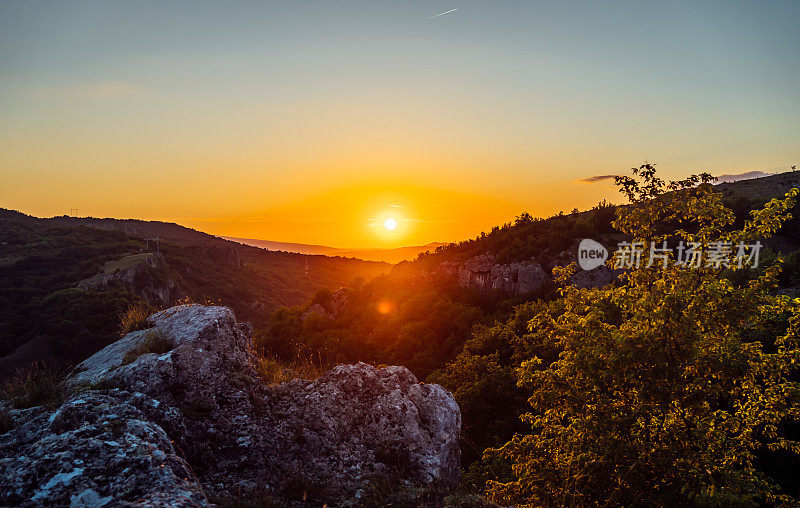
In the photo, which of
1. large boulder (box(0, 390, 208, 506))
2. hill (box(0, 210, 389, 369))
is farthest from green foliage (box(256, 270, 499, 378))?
large boulder (box(0, 390, 208, 506))

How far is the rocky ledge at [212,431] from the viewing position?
3.46m

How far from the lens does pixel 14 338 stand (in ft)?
240

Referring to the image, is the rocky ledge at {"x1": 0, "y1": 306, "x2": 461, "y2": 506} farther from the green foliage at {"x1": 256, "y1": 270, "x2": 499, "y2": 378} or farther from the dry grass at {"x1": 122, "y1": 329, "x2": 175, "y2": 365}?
the green foliage at {"x1": 256, "y1": 270, "x2": 499, "y2": 378}

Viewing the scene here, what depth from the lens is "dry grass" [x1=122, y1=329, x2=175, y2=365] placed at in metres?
6.93

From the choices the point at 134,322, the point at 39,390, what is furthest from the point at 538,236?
the point at 39,390

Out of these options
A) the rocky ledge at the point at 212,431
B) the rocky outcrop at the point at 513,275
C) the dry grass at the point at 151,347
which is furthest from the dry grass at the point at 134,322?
the rocky outcrop at the point at 513,275

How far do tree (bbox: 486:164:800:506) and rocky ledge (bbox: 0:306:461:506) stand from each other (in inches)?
108

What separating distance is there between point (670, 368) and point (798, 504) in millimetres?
3261

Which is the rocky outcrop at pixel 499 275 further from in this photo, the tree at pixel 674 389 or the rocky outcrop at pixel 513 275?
the tree at pixel 674 389

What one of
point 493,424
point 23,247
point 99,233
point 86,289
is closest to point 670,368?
point 493,424

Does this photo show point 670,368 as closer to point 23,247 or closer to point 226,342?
point 226,342

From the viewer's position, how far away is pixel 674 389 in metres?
7.10

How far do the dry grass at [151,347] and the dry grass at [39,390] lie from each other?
0.96 meters

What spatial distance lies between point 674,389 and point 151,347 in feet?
32.1
